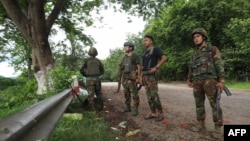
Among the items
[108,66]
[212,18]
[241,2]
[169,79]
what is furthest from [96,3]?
[108,66]

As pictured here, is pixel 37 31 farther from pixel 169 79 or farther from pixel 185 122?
pixel 169 79

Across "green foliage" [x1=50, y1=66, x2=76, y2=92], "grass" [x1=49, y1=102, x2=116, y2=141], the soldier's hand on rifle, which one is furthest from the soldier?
the soldier's hand on rifle

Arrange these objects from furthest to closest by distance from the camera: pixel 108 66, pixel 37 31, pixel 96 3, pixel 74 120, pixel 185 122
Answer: pixel 108 66, pixel 96 3, pixel 37 31, pixel 185 122, pixel 74 120

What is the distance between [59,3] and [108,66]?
84.3 m

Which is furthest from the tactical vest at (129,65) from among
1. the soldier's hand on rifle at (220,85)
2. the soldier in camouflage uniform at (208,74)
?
the soldier's hand on rifle at (220,85)

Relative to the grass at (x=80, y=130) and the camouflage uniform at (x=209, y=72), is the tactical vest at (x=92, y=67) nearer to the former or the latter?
the grass at (x=80, y=130)

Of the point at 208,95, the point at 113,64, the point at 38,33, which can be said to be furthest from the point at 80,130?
the point at 113,64

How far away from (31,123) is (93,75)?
6096 millimetres

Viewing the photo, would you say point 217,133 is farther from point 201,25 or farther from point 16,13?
point 201,25

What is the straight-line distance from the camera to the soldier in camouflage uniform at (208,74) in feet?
18.2

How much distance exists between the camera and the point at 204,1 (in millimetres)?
35875

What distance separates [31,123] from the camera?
2545 mm

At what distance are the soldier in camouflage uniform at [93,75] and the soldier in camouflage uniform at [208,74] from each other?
3.44 m

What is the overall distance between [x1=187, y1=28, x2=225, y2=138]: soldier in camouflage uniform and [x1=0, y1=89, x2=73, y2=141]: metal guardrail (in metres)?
3.01
